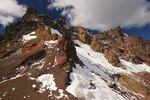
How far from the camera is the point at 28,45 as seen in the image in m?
137

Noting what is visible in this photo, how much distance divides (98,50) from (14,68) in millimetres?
69590

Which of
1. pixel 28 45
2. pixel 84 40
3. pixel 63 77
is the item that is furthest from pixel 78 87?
pixel 84 40

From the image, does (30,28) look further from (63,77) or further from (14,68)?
(63,77)

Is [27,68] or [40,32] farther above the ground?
[40,32]

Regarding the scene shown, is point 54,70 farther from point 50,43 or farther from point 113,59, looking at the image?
point 113,59

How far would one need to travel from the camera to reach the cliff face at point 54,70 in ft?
359

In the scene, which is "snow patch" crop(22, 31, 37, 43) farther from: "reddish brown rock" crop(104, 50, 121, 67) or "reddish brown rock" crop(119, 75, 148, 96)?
"reddish brown rock" crop(104, 50, 121, 67)

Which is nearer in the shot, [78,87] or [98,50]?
[78,87]

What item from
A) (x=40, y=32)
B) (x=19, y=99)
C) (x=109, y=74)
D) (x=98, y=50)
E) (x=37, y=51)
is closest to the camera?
(x=19, y=99)

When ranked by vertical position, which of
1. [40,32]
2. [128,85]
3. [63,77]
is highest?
[40,32]

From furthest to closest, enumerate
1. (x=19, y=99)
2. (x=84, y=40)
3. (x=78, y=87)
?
1. (x=84, y=40)
2. (x=78, y=87)
3. (x=19, y=99)

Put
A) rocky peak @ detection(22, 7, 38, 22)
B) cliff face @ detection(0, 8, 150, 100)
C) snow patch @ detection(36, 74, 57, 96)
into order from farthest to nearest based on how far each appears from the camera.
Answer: rocky peak @ detection(22, 7, 38, 22) → cliff face @ detection(0, 8, 150, 100) → snow patch @ detection(36, 74, 57, 96)

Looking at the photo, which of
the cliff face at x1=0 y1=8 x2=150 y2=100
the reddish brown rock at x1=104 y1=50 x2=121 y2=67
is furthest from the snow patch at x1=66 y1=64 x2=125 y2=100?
the reddish brown rock at x1=104 y1=50 x2=121 y2=67

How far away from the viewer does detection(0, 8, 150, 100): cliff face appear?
110 metres
